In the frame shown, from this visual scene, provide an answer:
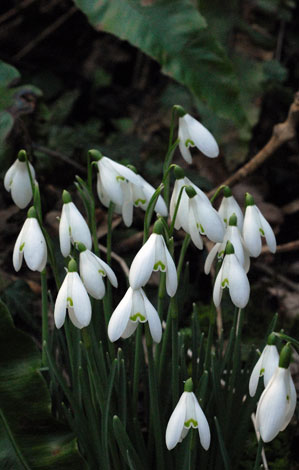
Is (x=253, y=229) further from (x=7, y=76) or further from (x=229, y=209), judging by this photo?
(x=7, y=76)

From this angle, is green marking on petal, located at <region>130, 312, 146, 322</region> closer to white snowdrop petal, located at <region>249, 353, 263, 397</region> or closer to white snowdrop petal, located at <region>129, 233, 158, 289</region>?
white snowdrop petal, located at <region>129, 233, 158, 289</region>

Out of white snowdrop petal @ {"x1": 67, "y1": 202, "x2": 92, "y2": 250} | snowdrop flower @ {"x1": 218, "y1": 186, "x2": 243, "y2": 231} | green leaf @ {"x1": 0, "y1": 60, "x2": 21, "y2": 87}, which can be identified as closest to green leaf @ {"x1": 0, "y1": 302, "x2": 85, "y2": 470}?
white snowdrop petal @ {"x1": 67, "y1": 202, "x2": 92, "y2": 250}

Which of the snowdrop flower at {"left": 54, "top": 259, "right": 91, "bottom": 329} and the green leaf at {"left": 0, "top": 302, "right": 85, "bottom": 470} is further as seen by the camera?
the green leaf at {"left": 0, "top": 302, "right": 85, "bottom": 470}

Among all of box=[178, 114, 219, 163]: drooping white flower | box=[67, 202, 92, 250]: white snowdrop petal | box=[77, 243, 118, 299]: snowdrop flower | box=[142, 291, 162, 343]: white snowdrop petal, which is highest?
box=[178, 114, 219, 163]: drooping white flower

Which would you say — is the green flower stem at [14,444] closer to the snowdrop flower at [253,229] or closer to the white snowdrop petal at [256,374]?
the white snowdrop petal at [256,374]

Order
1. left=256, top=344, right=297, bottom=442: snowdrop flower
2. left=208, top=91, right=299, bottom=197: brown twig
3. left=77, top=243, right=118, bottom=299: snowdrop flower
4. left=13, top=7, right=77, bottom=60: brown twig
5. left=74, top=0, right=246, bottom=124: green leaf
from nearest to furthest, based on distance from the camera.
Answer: left=256, top=344, right=297, bottom=442: snowdrop flower
left=77, top=243, right=118, bottom=299: snowdrop flower
left=208, top=91, right=299, bottom=197: brown twig
left=74, top=0, right=246, bottom=124: green leaf
left=13, top=7, right=77, bottom=60: brown twig

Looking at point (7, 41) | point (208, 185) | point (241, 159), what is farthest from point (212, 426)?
point (7, 41)

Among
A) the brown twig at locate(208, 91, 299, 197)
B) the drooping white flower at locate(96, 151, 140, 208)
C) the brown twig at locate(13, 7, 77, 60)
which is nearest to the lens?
the drooping white flower at locate(96, 151, 140, 208)

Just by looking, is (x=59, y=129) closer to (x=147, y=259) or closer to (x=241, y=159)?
(x=241, y=159)

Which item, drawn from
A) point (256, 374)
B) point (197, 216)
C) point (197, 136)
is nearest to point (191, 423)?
point (256, 374)
